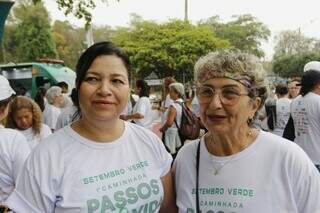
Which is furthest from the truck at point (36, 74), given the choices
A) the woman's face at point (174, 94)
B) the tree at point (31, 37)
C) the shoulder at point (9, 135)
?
the tree at point (31, 37)

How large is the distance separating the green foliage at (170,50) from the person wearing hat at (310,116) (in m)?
28.9

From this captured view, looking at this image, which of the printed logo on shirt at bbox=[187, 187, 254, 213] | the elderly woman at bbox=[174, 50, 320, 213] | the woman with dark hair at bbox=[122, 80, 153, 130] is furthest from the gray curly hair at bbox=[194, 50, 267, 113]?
the woman with dark hair at bbox=[122, 80, 153, 130]

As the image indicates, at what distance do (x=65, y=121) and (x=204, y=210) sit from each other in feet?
13.6

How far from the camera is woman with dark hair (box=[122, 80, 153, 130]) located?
7477 millimetres

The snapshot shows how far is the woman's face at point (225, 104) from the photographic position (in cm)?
206

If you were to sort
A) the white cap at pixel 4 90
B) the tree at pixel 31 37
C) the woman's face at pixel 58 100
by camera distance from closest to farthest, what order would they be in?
→ the white cap at pixel 4 90
the woman's face at pixel 58 100
the tree at pixel 31 37

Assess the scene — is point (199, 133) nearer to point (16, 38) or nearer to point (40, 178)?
point (40, 178)

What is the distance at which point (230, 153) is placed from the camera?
6.98ft

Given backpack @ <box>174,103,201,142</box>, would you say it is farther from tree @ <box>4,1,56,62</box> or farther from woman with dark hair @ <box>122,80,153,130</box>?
tree @ <box>4,1,56,62</box>

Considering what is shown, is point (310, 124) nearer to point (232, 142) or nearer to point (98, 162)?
point (232, 142)

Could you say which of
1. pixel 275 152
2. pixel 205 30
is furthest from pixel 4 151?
pixel 205 30

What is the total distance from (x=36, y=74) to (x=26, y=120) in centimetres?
1497

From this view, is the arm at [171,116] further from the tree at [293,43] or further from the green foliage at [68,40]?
the tree at [293,43]

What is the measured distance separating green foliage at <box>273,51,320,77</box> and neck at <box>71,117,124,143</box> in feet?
151
